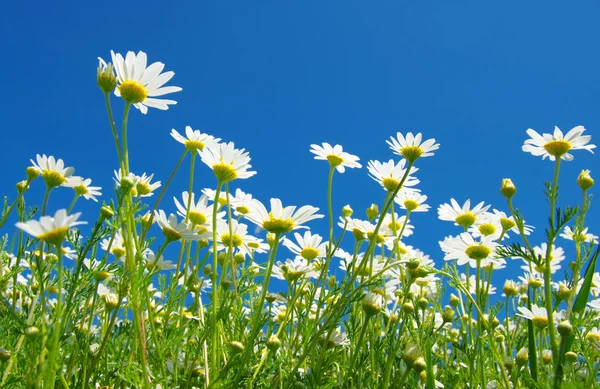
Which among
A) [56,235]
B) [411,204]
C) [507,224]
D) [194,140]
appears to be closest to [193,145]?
[194,140]

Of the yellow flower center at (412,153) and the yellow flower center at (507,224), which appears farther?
the yellow flower center at (507,224)

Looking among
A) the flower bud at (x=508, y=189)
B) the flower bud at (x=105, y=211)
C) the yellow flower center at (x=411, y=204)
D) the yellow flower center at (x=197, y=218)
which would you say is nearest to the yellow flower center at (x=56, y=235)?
the flower bud at (x=105, y=211)

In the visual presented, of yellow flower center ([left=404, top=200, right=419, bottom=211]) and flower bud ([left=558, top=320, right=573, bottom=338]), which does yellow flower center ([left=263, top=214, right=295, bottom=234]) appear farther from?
yellow flower center ([left=404, top=200, right=419, bottom=211])

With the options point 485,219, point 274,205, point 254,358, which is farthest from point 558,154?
point 254,358

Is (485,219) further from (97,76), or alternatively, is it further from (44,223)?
(44,223)

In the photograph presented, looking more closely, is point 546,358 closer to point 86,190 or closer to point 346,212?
point 346,212

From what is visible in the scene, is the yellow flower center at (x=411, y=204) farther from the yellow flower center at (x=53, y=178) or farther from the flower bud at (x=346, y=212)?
the yellow flower center at (x=53, y=178)

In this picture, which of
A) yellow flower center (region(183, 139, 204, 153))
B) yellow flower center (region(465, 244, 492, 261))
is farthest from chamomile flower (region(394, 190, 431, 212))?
yellow flower center (region(183, 139, 204, 153))
